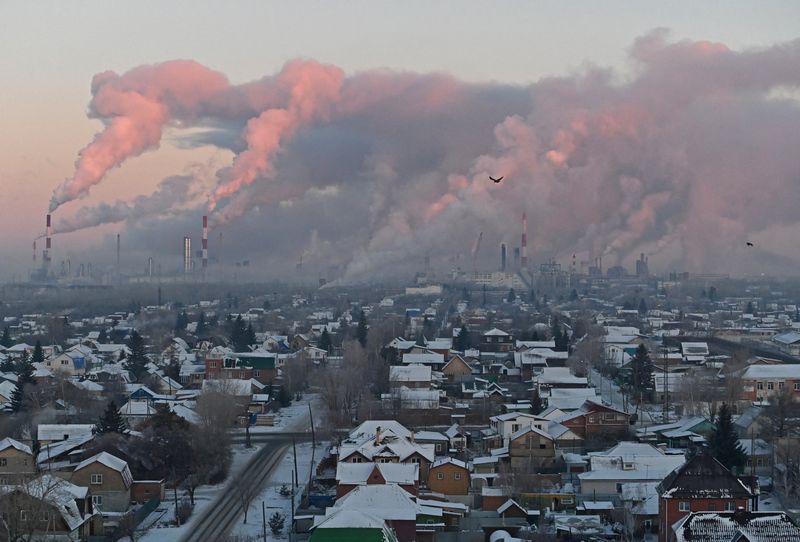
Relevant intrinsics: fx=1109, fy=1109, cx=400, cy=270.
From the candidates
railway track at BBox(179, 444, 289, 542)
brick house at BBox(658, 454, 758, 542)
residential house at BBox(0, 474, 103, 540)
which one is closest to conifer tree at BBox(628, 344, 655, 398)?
railway track at BBox(179, 444, 289, 542)

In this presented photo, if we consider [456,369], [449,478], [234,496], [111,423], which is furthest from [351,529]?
[456,369]

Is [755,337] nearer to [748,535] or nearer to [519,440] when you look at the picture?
[519,440]

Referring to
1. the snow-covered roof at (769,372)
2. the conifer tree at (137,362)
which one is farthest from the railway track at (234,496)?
the snow-covered roof at (769,372)

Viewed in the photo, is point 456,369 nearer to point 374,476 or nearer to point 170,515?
point 374,476

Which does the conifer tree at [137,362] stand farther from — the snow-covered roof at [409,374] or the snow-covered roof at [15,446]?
the snow-covered roof at [15,446]

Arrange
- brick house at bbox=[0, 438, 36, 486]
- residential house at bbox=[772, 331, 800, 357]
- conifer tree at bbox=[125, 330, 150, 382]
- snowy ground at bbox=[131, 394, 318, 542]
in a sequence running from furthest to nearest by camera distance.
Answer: residential house at bbox=[772, 331, 800, 357]
conifer tree at bbox=[125, 330, 150, 382]
brick house at bbox=[0, 438, 36, 486]
snowy ground at bbox=[131, 394, 318, 542]

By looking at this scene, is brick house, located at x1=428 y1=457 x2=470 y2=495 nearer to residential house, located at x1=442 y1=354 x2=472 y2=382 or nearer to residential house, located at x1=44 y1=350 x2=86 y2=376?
residential house, located at x1=442 y1=354 x2=472 y2=382

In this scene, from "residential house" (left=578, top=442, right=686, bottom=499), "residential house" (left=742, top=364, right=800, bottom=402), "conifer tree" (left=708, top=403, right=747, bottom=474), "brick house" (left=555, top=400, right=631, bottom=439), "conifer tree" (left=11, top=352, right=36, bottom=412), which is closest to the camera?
"residential house" (left=578, top=442, right=686, bottom=499)
